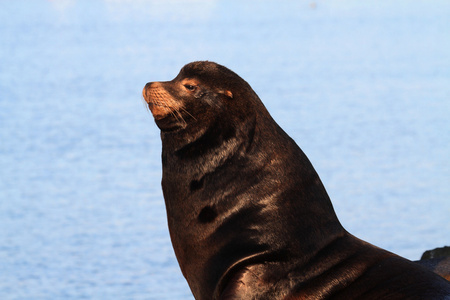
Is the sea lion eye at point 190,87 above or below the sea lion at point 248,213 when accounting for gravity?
above

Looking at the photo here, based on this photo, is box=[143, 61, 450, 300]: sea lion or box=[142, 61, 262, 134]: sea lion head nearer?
box=[143, 61, 450, 300]: sea lion

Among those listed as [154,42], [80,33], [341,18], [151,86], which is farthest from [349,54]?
[151,86]

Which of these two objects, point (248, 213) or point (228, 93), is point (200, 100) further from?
point (248, 213)

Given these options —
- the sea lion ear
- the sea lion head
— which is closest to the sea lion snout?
the sea lion head

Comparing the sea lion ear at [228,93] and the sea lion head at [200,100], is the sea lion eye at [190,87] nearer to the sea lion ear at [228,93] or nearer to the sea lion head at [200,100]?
the sea lion head at [200,100]

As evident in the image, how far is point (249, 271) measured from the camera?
4.12 meters

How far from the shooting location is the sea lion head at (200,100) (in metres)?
4.40

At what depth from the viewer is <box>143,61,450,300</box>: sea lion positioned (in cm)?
416

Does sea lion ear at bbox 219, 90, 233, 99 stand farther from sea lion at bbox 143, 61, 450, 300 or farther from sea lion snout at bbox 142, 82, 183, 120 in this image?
sea lion snout at bbox 142, 82, 183, 120

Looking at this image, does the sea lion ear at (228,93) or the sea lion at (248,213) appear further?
the sea lion ear at (228,93)

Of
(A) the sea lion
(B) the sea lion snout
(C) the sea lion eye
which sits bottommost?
(A) the sea lion

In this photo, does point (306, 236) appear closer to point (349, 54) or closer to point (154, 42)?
point (349, 54)

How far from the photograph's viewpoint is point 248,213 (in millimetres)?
4234

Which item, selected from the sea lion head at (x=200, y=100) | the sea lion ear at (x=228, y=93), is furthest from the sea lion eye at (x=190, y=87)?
the sea lion ear at (x=228, y=93)
